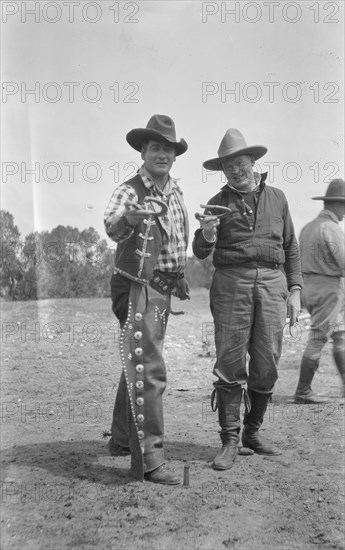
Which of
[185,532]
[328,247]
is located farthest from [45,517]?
[328,247]

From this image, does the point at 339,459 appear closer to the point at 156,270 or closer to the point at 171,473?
the point at 171,473

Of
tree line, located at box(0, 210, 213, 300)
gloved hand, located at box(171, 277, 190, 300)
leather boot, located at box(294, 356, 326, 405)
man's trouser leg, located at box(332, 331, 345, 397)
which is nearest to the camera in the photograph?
gloved hand, located at box(171, 277, 190, 300)

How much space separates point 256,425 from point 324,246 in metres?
2.08

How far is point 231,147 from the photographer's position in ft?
12.1

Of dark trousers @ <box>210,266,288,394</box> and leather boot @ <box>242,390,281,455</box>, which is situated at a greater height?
dark trousers @ <box>210,266,288,394</box>

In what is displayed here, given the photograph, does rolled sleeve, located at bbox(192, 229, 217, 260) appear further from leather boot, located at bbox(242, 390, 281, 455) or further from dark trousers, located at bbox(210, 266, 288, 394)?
leather boot, located at bbox(242, 390, 281, 455)

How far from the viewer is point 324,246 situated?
17.6ft

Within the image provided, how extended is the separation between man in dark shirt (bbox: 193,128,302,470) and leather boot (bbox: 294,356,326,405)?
1.46 m

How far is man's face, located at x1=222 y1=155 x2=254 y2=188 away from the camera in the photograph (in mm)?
3736

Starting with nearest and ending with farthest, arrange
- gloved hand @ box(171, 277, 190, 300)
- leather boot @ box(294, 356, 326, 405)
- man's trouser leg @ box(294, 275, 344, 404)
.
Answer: gloved hand @ box(171, 277, 190, 300) → leather boot @ box(294, 356, 326, 405) → man's trouser leg @ box(294, 275, 344, 404)

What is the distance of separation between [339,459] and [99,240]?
273 cm

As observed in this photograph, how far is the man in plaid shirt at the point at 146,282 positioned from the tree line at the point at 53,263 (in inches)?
44.0

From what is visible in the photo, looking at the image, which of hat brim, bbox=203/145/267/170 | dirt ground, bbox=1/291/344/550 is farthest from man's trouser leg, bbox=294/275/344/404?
hat brim, bbox=203/145/267/170

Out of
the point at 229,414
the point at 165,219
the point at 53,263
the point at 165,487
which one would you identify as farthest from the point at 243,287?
the point at 53,263
